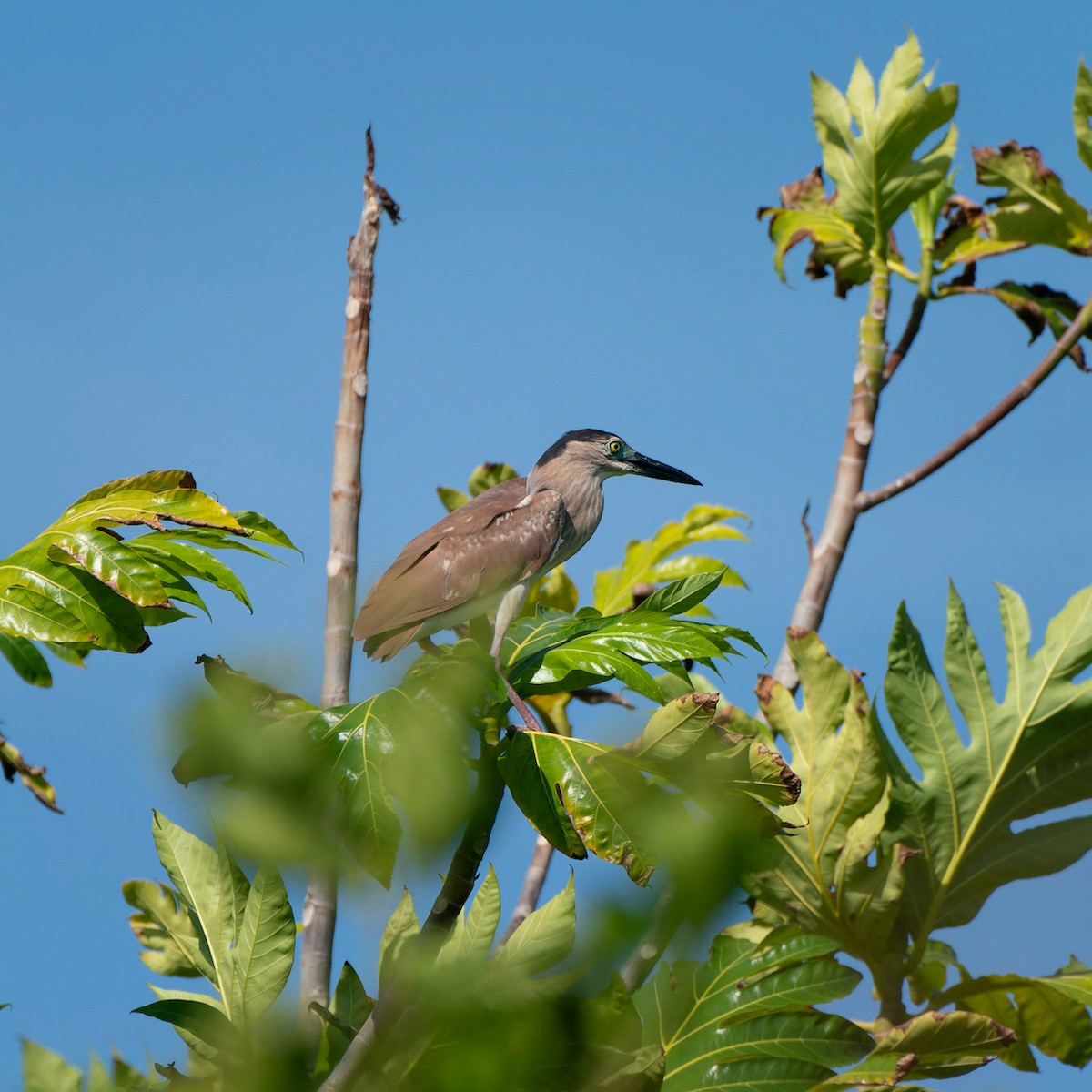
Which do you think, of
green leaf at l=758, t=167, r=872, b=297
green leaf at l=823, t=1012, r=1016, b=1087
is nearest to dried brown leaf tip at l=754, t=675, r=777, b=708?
green leaf at l=823, t=1012, r=1016, b=1087

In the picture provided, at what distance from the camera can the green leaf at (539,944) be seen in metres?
3.49

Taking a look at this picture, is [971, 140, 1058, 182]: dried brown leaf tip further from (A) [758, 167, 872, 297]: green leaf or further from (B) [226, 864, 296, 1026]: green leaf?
(B) [226, 864, 296, 1026]: green leaf

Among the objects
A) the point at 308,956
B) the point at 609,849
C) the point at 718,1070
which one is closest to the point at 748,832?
the point at 609,849

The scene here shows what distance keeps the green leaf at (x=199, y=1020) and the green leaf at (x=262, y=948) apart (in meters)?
0.10

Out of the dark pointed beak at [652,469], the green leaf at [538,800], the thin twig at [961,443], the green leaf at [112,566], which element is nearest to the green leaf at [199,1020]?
the green leaf at [112,566]

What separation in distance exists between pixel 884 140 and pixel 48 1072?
19.1 ft

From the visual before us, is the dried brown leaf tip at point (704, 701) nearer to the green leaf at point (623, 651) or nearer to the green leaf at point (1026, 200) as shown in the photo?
the green leaf at point (623, 651)

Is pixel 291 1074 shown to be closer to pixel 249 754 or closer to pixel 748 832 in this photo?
pixel 249 754

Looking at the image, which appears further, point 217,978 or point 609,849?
point 217,978

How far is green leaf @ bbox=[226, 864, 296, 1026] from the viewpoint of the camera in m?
3.45

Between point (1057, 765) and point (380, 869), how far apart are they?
130 inches

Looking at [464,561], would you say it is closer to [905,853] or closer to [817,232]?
[905,853]

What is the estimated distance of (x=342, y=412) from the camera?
488 cm

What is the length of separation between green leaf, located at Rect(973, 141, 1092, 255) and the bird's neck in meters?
2.83
